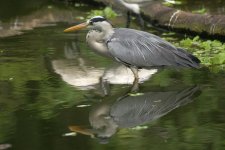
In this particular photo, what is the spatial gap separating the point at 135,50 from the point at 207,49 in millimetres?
2611

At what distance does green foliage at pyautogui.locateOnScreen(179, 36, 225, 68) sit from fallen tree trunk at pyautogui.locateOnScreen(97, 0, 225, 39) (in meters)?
0.26

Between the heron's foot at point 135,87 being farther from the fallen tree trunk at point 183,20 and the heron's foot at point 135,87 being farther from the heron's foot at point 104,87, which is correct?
the fallen tree trunk at point 183,20

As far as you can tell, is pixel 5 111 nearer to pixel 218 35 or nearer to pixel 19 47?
pixel 19 47

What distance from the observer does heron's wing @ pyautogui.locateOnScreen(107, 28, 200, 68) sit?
9.16m

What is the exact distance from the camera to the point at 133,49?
30.3ft

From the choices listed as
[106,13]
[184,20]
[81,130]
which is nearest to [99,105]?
[81,130]

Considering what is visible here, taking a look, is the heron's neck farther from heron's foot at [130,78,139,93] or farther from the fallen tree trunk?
the fallen tree trunk

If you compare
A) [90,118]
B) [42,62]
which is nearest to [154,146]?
[90,118]

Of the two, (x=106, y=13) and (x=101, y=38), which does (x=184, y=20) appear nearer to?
(x=106, y=13)

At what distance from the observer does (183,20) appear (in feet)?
43.4

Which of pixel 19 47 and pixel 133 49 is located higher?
pixel 133 49

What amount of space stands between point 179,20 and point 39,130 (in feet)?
21.7

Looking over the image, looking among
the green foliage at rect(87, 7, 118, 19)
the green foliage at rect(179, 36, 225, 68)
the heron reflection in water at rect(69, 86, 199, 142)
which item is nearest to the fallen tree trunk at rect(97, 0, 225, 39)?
the green foliage at rect(179, 36, 225, 68)

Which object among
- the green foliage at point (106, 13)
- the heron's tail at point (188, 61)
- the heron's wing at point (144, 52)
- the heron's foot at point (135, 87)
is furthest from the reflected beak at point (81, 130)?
the green foliage at point (106, 13)
